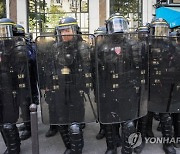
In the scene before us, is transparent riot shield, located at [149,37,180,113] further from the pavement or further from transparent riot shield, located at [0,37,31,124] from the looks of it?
transparent riot shield, located at [0,37,31,124]

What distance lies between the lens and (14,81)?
3.10 meters

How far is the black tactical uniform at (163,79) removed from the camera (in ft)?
10.8

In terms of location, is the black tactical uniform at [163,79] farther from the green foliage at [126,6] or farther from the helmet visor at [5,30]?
the green foliage at [126,6]

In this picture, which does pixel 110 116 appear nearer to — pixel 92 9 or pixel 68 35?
pixel 68 35

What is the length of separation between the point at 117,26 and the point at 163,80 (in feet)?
2.84

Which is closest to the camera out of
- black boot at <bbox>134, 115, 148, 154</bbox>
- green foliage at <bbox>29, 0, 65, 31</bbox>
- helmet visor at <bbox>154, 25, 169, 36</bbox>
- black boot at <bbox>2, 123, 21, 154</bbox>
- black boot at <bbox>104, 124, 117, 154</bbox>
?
black boot at <bbox>2, 123, 21, 154</bbox>

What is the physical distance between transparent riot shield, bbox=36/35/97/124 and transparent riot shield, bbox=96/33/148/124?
0.46 feet

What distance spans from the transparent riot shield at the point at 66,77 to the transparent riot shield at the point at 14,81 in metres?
0.23

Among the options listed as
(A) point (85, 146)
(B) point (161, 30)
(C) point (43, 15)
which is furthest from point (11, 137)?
(C) point (43, 15)

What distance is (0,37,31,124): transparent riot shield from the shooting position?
120 inches

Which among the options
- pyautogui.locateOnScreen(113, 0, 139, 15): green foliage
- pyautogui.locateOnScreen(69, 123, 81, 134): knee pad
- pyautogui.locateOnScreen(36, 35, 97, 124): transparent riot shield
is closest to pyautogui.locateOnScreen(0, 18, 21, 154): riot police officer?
pyautogui.locateOnScreen(36, 35, 97, 124): transparent riot shield

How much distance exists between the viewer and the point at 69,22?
3260mm

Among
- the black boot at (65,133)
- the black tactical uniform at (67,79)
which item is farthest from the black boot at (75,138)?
the black boot at (65,133)

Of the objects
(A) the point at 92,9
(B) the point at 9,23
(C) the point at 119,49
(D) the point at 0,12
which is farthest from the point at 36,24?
(C) the point at 119,49
